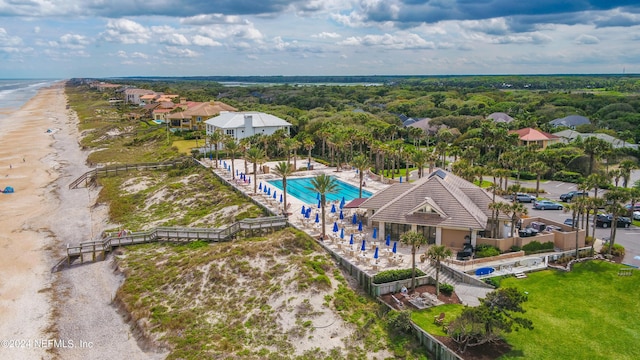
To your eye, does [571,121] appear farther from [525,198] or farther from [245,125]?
[245,125]

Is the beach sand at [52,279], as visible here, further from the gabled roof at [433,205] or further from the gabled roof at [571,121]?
the gabled roof at [571,121]

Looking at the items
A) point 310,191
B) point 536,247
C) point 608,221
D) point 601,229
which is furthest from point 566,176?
point 310,191

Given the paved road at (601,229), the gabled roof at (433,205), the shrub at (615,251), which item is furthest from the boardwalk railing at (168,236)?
the paved road at (601,229)

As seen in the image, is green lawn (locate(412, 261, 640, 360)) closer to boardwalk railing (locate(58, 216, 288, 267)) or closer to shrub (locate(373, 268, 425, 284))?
shrub (locate(373, 268, 425, 284))

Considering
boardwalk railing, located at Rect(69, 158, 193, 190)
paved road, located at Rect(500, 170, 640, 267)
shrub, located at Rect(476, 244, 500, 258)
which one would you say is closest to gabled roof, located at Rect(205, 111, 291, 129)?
boardwalk railing, located at Rect(69, 158, 193, 190)

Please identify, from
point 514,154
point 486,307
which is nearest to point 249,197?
point 486,307

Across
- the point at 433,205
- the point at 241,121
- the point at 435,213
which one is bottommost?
→ the point at 435,213
